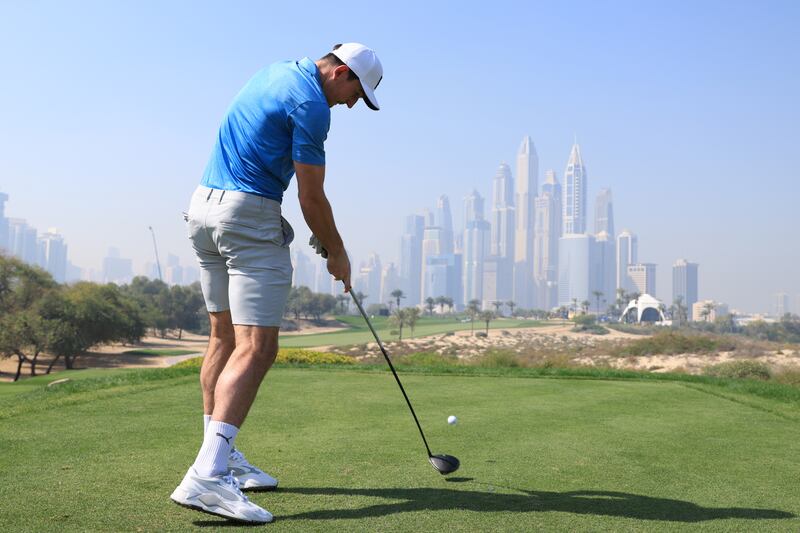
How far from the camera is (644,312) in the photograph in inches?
5699

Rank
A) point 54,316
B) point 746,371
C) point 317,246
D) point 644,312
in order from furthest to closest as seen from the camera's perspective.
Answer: point 644,312 < point 54,316 < point 746,371 < point 317,246

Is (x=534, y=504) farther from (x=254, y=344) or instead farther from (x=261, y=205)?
(x=261, y=205)

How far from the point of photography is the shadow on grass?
290 centimetres

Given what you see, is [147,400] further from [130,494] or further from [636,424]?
[636,424]

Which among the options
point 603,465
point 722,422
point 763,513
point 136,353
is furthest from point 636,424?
point 136,353

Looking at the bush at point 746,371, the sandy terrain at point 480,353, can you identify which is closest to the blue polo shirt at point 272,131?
the bush at point 746,371

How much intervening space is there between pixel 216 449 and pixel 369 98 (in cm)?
172

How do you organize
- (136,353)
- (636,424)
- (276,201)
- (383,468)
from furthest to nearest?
1. (136,353)
2. (636,424)
3. (383,468)
4. (276,201)

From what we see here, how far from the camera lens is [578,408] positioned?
6.84 meters

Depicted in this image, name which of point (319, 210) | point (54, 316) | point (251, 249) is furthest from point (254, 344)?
point (54, 316)

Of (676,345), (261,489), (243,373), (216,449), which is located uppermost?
(243,373)

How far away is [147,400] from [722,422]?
5171 mm

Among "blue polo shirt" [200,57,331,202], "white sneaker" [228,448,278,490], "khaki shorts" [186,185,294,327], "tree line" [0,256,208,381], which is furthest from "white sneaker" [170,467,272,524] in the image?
"tree line" [0,256,208,381]

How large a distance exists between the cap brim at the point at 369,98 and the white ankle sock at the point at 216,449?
1607 mm
